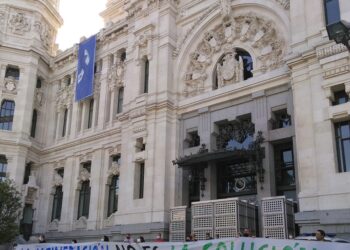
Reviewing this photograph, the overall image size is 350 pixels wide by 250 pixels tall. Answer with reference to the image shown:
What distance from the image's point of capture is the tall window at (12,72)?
37594 millimetres

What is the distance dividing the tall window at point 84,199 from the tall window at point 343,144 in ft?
63.8

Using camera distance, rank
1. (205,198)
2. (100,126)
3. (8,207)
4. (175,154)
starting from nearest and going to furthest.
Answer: (205,198)
(175,154)
(8,207)
(100,126)

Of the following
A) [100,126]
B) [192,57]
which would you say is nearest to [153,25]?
[192,57]

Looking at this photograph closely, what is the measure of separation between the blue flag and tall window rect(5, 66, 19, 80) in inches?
237

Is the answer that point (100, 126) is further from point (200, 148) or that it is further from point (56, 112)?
point (200, 148)

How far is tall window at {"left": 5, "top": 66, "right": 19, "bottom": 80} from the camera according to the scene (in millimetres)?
37594

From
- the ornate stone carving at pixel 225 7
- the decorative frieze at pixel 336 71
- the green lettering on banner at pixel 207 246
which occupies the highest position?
the ornate stone carving at pixel 225 7

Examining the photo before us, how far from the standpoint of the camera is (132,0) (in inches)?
1243

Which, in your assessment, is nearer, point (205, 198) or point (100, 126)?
point (205, 198)

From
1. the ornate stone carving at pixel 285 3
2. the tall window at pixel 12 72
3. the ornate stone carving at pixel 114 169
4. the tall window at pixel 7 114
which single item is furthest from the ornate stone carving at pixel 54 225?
the ornate stone carving at pixel 285 3

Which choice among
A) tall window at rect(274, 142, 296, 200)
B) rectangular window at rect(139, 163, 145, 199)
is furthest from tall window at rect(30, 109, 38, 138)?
tall window at rect(274, 142, 296, 200)

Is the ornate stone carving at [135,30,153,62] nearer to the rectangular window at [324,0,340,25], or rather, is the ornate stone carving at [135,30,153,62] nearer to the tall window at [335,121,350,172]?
the rectangular window at [324,0,340,25]

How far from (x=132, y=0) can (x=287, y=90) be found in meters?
14.4

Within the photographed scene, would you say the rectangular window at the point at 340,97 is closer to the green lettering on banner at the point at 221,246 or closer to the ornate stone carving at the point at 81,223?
the green lettering on banner at the point at 221,246
